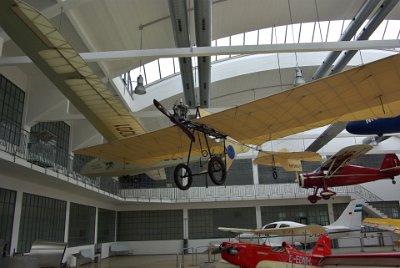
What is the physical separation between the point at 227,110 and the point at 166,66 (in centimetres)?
1212

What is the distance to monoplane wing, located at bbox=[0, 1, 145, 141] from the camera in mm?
6285

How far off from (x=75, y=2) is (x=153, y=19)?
11.9 ft

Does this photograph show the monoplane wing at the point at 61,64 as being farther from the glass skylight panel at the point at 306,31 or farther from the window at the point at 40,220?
the glass skylight panel at the point at 306,31

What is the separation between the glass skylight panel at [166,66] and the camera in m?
19.0

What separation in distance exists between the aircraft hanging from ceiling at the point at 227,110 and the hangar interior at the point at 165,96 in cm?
34

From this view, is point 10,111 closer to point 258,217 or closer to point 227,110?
point 227,110

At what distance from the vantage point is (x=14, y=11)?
238 inches

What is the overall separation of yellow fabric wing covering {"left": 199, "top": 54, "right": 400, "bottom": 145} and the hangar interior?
2.07 metres

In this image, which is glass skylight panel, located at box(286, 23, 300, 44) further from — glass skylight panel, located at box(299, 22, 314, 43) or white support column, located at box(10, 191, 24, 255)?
white support column, located at box(10, 191, 24, 255)

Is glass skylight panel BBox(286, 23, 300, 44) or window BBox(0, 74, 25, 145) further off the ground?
glass skylight panel BBox(286, 23, 300, 44)

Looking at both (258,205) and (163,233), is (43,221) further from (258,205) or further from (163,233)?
(258,205)

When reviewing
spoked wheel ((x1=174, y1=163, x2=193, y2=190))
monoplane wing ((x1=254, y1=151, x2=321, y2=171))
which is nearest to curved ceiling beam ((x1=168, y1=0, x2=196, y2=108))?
spoked wheel ((x1=174, y1=163, x2=193, y2=190))

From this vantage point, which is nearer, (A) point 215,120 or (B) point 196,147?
(A) point 215,120

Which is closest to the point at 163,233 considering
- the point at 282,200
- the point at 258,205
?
the point at 258,205
